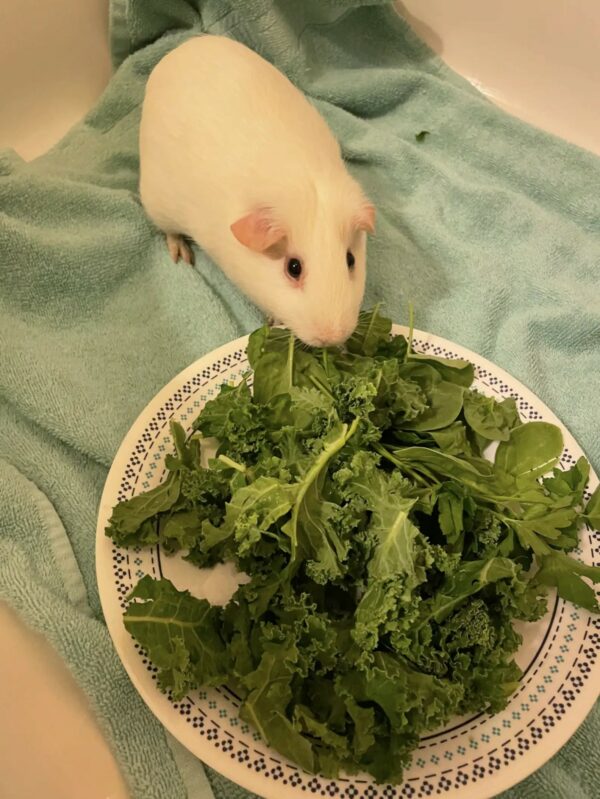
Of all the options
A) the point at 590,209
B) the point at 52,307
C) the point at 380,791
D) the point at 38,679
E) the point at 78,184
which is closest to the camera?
the point at 380,791

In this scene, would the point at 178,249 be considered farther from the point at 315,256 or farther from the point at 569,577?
the point at 569,577

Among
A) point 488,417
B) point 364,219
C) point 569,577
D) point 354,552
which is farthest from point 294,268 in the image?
point 569,577

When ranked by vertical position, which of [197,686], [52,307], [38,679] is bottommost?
[38,679]

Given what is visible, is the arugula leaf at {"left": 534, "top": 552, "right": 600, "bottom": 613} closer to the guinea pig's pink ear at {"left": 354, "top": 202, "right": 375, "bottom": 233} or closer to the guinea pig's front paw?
the guinea pig's pink ear at {"left": 354, "top": 202, "right": 375, "bottom": 233}

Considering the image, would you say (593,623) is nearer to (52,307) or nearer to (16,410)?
(16,410)

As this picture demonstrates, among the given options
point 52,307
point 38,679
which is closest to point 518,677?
point 38,679

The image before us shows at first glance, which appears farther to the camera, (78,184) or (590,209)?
(590,209)

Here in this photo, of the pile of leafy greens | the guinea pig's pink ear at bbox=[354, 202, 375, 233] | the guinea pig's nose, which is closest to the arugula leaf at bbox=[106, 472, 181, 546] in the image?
the pile of leafy greens
